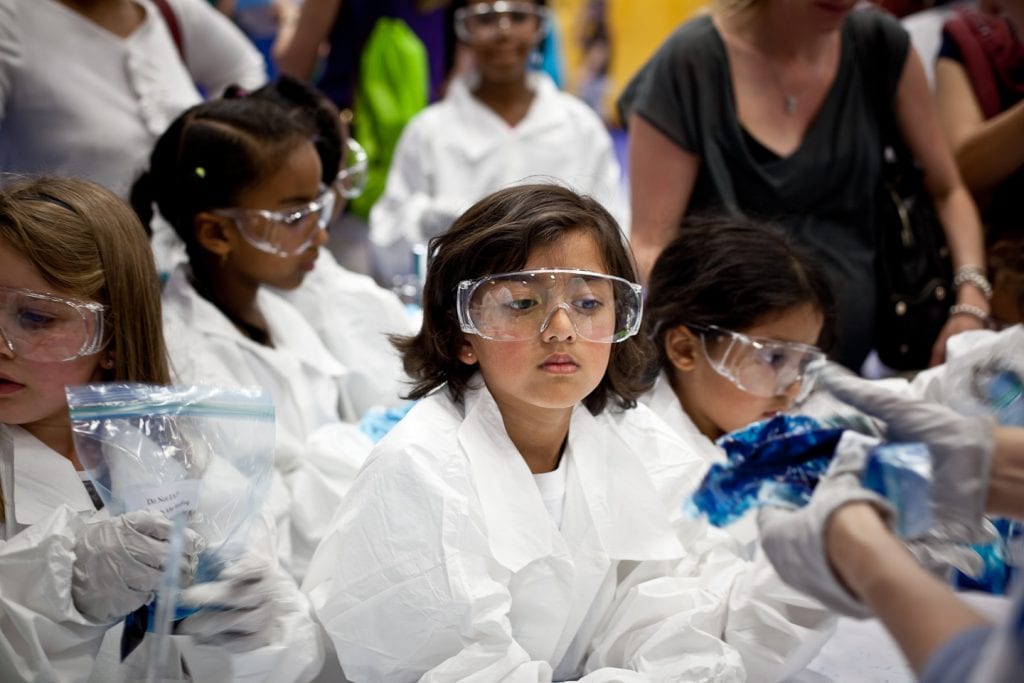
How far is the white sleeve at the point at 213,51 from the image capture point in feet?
9.48

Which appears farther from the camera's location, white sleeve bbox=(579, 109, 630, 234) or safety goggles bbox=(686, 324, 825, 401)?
white sleeve bbox=(579, 109, 630, 234)

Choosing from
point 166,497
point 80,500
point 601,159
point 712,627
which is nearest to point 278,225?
point 80,500

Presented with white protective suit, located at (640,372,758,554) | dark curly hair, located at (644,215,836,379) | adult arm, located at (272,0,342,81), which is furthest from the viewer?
adult arm, located at (272,0,342,81)

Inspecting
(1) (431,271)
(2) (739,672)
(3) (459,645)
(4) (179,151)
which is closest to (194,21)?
(4) (179,151)

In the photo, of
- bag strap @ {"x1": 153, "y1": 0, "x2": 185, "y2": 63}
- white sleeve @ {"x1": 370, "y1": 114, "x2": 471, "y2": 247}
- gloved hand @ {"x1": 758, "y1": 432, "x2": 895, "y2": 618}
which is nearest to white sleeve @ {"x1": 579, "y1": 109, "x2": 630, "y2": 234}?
white sleeve @ {"x1": 370, "y1": 114, "x2": 471, "y2": 247}

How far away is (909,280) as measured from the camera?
2732 mm

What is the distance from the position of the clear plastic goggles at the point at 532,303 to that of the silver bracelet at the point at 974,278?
134 cm

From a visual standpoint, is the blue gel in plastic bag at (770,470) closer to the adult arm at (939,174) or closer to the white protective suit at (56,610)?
the white protective suit at (56,610)

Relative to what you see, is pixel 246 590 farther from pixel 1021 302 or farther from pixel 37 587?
pixel 1021 302

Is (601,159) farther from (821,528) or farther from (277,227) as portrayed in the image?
(821,528)

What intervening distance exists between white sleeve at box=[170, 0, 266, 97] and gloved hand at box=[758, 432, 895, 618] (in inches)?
88.5

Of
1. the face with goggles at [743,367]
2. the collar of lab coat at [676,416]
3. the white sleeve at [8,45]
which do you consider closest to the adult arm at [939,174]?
the face with goggles at [743,367]

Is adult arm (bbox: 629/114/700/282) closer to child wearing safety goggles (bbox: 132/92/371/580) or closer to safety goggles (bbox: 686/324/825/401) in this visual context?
safety goggles (bbox: 686/324/825/401)

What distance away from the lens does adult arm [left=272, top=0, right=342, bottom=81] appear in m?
3.56
